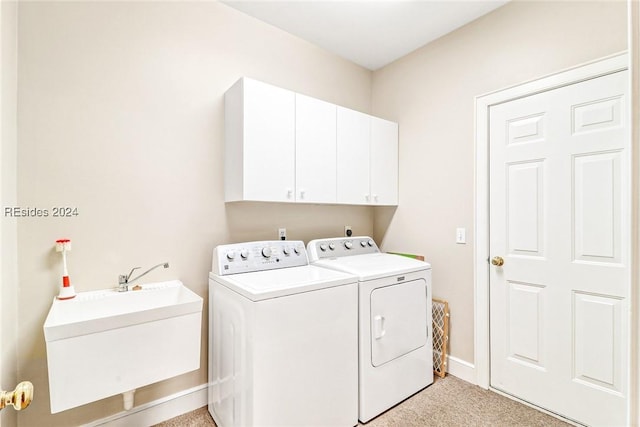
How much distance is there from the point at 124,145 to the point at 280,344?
4.87 ft

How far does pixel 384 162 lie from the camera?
109 inches

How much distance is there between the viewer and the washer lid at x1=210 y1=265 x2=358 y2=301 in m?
1.57

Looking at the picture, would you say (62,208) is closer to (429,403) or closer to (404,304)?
(404,304)

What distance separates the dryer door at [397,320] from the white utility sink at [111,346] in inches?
41.7

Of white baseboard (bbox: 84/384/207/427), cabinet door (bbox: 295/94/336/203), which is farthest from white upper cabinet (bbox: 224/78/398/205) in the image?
white baseboard (bbox: 84/384/207/427)

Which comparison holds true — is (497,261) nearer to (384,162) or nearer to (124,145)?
(384,162)

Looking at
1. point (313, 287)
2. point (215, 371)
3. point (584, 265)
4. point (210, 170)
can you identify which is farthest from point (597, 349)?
point (210, 170)

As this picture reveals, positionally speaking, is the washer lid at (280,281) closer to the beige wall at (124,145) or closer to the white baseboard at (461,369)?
the beige wall at (124,145)

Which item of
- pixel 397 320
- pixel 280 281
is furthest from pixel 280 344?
pixel 397 320

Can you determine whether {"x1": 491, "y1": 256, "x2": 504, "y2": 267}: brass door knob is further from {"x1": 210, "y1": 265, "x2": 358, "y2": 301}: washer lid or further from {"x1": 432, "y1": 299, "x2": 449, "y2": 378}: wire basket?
{"x1": 210, "y1": 265, "x2": 358, "y2": 301}: washer lid

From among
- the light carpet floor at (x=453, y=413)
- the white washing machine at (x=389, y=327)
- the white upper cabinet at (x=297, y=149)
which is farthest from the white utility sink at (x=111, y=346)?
the white washing machine at (x=389, y=327)

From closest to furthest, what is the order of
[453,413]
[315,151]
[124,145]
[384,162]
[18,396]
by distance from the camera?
[18,396], [124,145], [453,413], [315,151], [384,162]

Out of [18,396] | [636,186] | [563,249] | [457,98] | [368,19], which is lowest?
[18,396]

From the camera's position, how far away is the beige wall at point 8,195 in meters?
1.31
